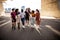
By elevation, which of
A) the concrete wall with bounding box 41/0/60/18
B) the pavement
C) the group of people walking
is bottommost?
the pavement

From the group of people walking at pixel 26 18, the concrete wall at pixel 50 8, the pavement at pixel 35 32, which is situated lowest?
the pavement at pixel 35 32

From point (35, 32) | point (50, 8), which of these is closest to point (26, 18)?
point (35, 32)

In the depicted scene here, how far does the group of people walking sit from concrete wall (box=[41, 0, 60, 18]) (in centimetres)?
11

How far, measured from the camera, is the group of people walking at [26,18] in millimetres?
2777

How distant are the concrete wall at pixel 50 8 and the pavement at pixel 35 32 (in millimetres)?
88

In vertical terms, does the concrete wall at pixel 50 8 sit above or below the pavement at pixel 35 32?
above

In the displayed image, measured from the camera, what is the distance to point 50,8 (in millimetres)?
2811

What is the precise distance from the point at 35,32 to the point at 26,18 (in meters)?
0.24

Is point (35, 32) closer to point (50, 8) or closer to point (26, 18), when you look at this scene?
point (26, 18)

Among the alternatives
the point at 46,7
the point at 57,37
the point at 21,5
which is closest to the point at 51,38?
the point at 57,37

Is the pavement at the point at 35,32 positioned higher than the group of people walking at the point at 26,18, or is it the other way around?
the group of people walking at the point at 26,18

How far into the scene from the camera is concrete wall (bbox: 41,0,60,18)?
9.12 feet

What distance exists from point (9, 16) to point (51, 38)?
0.67 meters

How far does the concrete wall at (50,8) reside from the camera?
9.12ft
